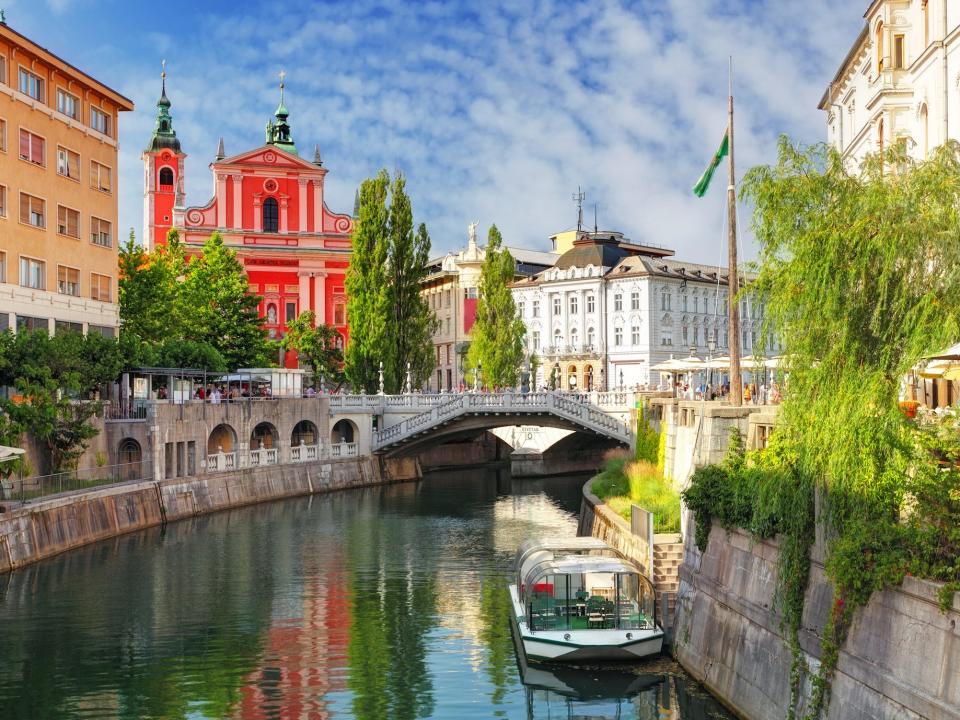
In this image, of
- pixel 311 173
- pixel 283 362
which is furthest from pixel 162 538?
pixel 311 173

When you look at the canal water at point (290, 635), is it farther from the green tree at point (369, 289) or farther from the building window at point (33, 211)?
the green tree at point (369, 289)

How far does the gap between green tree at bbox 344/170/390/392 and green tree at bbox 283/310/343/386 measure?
44.9 ft

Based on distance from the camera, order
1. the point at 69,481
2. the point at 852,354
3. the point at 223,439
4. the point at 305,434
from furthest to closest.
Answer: the point at 305,434, the point at 223,439, the point at 69,481, the point at 852,354

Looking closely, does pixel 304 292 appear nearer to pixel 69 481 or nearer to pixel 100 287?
pixel 100 287

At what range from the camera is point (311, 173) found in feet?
330

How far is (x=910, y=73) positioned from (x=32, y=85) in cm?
4005

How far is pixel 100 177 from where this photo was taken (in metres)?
61.8

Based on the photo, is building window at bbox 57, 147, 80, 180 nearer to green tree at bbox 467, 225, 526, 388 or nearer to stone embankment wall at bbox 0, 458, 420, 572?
stone embankment wall at bbox 0, 458, 420, 572

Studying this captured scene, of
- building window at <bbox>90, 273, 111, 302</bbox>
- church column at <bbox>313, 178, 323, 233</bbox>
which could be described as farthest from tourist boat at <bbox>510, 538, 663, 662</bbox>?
church column at <bbox>313, 178, 323, 233</bbox>

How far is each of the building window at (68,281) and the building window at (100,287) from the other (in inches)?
56.6

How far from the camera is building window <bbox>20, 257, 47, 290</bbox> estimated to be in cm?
5503

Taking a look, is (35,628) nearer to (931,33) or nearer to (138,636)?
(138,636)

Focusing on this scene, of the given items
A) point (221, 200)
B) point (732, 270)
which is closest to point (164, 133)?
point (221, 200)

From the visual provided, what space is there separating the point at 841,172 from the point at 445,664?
15.9 meters
